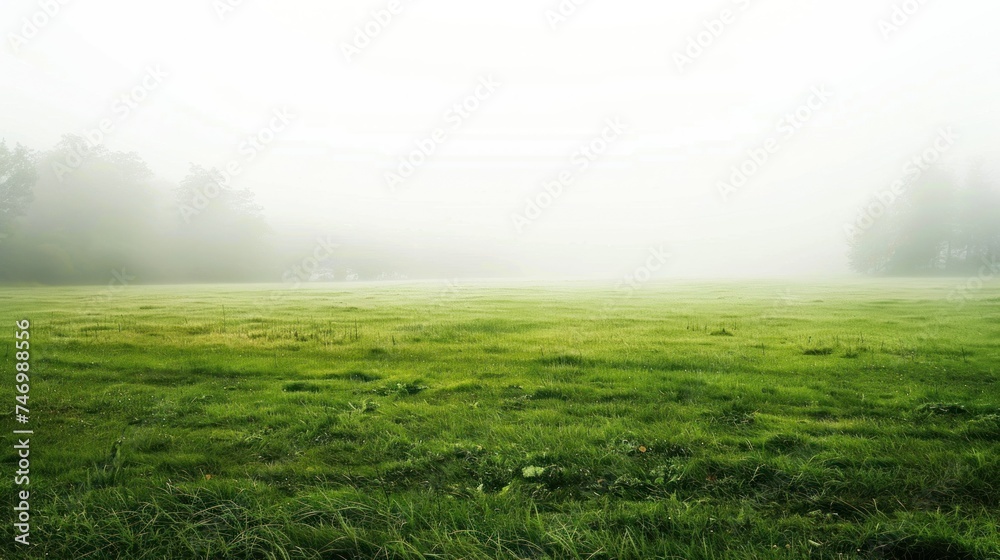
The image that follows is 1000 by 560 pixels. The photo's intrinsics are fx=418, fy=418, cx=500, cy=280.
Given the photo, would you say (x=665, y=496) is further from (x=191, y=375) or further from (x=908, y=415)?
(x=191, y=375)

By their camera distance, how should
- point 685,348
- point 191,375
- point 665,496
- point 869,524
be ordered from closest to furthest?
point 869,524 → point 665,496 → point 191,375 → point 685,348

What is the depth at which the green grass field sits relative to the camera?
176 inches

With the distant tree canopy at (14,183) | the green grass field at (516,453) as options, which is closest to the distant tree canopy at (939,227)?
the green grass field at (516,453)

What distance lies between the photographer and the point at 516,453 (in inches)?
259

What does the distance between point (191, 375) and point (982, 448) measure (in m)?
17.9

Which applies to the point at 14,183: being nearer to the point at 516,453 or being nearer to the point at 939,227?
the point at 516,453

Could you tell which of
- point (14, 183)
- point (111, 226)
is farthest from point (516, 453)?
Result: point (111, 226)

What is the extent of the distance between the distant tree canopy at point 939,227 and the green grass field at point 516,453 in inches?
2908

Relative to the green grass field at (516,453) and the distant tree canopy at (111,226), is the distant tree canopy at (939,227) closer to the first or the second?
the green grass field at (516,453)

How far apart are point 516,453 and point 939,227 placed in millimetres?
97940

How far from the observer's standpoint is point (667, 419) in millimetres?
8156

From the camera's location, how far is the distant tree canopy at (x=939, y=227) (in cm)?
6669

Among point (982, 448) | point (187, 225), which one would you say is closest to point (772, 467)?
point (982, 448)

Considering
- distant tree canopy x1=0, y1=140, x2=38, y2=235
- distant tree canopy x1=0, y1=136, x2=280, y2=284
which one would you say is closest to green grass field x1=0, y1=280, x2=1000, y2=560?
distant tree canopy x1=0, y1=140, x2=38, y2=235
